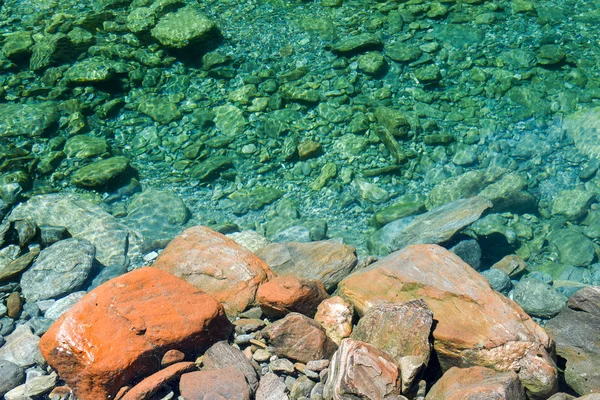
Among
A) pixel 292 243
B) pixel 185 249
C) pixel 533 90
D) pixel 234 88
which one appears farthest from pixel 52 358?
pixel 533 90

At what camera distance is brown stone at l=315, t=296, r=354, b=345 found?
469cm

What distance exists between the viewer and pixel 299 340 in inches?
170

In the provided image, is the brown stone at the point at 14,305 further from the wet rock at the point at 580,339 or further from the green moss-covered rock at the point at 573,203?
the green moss-covered rock at the point at 573,203

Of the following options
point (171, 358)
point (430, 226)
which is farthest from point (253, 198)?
point (171, 358)

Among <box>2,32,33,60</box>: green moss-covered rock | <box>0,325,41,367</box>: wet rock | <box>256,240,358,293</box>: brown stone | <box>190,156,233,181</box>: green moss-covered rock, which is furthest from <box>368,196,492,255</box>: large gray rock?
<box>2,32,33,60</box>: green moss-covered rock

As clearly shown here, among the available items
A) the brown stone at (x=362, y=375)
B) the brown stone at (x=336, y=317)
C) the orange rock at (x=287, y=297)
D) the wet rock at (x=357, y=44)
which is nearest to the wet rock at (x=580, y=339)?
the brown stone at (x=362, y=375)

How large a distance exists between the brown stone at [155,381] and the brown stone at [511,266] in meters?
4.12

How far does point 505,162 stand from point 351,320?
4369 mm

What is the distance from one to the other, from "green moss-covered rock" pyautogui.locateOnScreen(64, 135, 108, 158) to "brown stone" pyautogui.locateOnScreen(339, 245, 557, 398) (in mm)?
4658

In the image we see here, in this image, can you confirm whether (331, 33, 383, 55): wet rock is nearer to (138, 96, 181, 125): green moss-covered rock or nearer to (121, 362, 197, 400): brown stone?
(138, 96, 181, 125): green moss-covered rock

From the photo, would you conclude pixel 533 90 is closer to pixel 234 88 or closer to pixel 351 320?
pixel 234 88

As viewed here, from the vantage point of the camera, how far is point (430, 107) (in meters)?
8.60

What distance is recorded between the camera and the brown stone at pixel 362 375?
11.9 feet

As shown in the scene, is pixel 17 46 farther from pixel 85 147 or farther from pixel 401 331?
pixel 401 331
